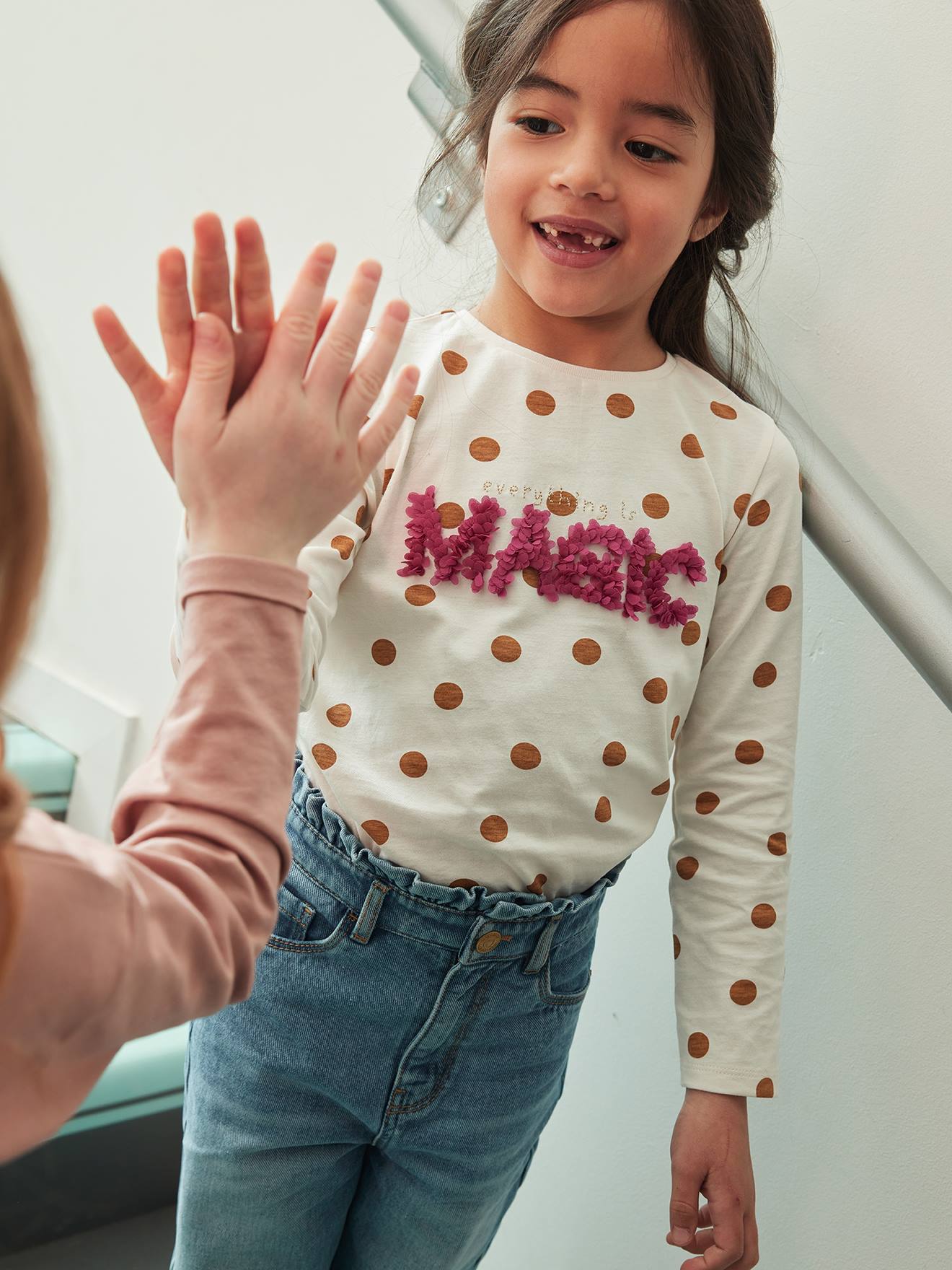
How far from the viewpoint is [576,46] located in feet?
2.27

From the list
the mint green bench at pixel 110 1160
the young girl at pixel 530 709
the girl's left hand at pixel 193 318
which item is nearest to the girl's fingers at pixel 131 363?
the girl's left hand at pixel 193 318

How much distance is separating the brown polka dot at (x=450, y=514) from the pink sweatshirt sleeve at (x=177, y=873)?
0.27m

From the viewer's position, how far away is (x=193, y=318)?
0.46 metres

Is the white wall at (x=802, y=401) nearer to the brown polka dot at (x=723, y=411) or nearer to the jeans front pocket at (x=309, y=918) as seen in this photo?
the brown polka dot at (x=723, y=411)

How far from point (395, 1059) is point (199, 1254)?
180mm

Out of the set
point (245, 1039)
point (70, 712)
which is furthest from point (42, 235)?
point (245, 1039)

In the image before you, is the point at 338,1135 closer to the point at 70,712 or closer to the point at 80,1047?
the point at 80,1047

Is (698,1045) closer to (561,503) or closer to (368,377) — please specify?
(561,503)

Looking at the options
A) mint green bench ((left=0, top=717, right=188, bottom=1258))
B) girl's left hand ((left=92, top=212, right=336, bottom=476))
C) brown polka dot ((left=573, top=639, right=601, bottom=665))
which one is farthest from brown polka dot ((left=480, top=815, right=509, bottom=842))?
mint green bench ((left=0, top=717, right=188, bottom=1258))

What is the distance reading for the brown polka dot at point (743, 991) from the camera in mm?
776

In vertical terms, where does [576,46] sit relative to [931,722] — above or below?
above

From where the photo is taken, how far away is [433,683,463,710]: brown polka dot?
27.9 inches

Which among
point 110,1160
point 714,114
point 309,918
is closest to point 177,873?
point 309,918

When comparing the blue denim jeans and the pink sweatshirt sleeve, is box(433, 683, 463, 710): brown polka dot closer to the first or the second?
the blue denim jeans
